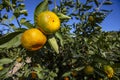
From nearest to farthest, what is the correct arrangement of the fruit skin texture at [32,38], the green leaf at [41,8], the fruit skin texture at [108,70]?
1. the fruit skin texture at [32,38]
2. the green leaf at [41,8]
3. the fruit skin texture at [108,70]

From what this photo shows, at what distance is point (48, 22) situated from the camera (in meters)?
1.43

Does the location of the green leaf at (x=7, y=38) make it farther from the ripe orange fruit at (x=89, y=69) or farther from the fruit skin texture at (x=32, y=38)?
the ripe orange fruit at (x=89, y=69)

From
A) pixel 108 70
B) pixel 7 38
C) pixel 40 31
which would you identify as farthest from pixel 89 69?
pixel 7 38

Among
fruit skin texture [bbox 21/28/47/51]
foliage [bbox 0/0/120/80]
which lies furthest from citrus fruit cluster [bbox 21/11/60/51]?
foliage [bbox 0/0/120/80]

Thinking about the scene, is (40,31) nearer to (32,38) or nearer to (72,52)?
(32,38)

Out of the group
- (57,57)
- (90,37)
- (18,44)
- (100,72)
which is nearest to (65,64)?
(57,57)

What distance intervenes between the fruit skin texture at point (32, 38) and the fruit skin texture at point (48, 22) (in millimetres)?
45

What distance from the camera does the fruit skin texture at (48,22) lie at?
1.43 meters

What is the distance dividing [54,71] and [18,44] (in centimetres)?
116

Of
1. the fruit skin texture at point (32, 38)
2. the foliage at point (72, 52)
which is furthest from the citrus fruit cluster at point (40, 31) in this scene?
the foliage at point (72, 52)

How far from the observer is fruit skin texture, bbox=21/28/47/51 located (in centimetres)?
141

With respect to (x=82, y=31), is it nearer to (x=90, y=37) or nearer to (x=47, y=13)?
(x=90, y=37)

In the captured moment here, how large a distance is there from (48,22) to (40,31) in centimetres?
9

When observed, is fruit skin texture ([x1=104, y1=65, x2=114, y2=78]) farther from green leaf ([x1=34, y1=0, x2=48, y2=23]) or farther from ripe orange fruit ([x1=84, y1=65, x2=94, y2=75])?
green leaf ([x1=34, y1=0, x2=48, y2=23])
